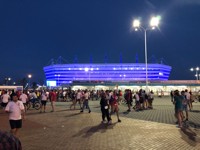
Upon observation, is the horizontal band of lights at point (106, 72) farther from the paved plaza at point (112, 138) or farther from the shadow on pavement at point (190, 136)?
the shadow on pavement at point (190, 136)

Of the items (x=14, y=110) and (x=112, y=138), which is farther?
(x=112, y=138)

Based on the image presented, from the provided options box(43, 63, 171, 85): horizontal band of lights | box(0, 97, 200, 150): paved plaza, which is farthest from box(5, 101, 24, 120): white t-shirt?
box(43, 63, 171, 85): horizontal band of lights

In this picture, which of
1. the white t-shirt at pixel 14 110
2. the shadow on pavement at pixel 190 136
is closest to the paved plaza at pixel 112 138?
the shadow on pavement at pixel 190 136

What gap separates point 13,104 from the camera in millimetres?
9078

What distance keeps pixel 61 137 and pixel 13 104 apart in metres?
2.25

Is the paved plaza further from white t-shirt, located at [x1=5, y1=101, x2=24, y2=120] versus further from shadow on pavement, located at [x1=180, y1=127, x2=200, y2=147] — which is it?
white t-shirt, located at [x1=5, y1=101, x2=24, y2=120]

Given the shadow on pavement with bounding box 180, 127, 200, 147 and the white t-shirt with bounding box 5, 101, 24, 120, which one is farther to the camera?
the shadow on pavement with bounding box 180, 127, 200, 147

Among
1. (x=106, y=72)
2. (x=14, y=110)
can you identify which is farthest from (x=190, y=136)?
(x=106, y=72)

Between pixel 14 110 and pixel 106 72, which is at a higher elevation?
pixel 106 72

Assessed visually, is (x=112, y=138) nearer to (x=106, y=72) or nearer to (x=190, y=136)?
(x=190, y=136)

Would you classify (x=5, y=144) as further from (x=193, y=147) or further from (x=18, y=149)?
(x=193, y=147)

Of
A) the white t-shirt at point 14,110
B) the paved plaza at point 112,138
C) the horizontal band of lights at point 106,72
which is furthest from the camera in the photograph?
the horizontal band of lights at point 106,72

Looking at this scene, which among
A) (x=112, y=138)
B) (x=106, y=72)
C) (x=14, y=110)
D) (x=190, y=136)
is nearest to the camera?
(x=14, y=110)

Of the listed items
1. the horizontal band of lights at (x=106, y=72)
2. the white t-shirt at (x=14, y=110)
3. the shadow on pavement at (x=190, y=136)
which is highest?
the horizontal band of lights at (x=106, y=72)
